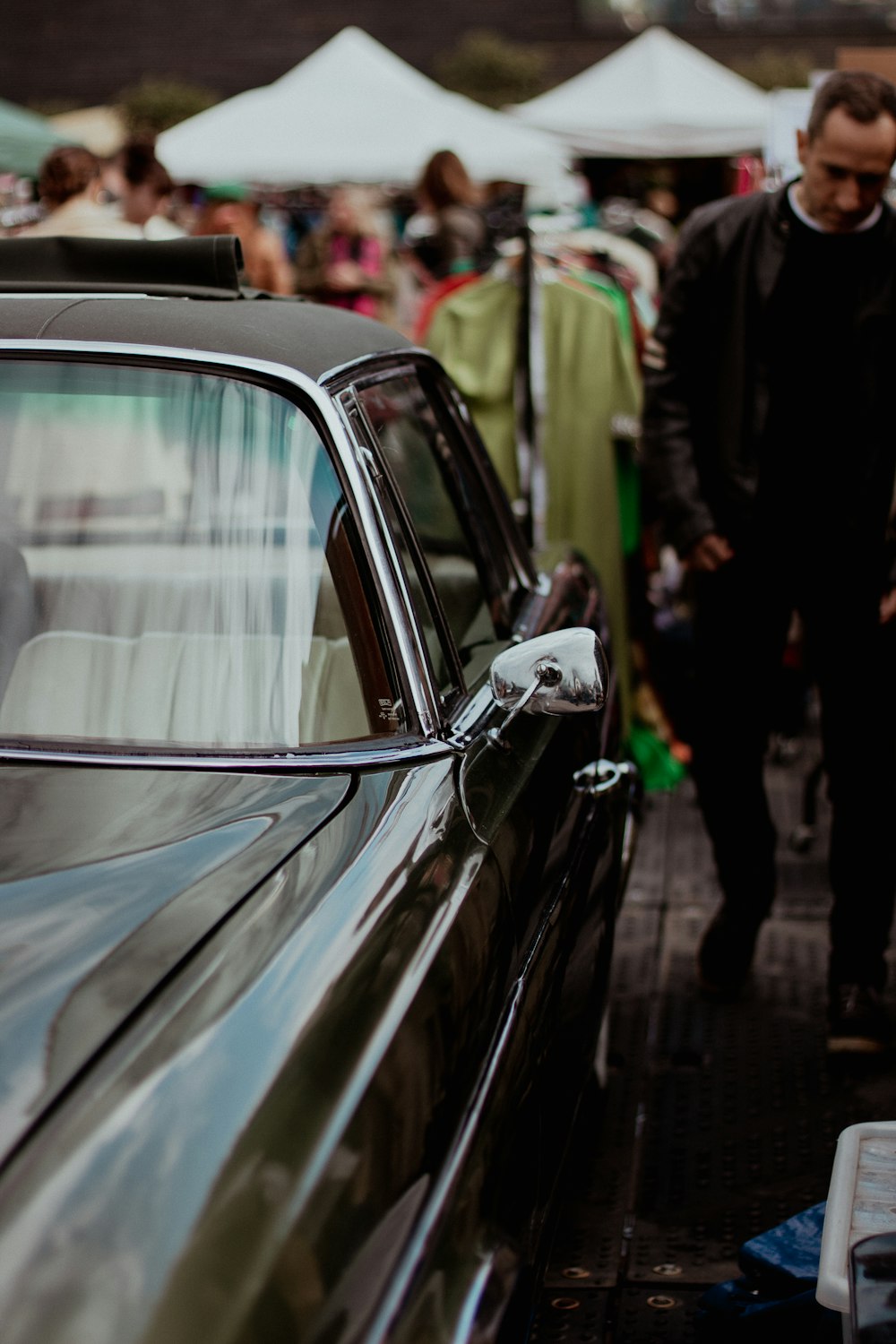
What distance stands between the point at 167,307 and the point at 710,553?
1.59m

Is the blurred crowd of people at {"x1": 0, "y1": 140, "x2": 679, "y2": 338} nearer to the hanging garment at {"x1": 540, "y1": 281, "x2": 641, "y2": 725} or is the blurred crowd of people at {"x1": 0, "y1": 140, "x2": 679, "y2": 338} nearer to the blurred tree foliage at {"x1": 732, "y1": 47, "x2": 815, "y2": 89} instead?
the hanging garment at {"x1": 540, "y1": 281, "x2": 641, "y2": 725}

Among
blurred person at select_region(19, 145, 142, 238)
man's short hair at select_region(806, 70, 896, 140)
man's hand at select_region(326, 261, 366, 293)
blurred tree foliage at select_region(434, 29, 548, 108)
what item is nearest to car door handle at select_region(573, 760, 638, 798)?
man's short hair at select_region(806, 70, 896, 140)

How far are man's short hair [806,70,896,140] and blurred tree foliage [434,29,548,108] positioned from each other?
36.6 meters

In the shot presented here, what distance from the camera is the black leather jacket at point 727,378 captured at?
368 cm

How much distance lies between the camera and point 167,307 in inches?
103

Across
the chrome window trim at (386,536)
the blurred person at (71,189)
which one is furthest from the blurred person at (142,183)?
the chrome window trim at (386,536)

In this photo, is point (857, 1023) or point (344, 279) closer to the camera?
point (857, 1023)

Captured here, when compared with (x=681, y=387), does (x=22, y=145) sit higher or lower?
higher

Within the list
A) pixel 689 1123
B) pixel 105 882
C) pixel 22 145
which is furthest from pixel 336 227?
pixel 105 882

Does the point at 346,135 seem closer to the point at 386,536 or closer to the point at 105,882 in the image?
the point at 386,536

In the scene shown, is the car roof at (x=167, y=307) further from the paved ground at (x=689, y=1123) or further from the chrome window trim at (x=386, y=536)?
the paved ground at (x=689, y=1123)

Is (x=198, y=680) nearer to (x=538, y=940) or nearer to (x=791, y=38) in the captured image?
(x=538, y=940)

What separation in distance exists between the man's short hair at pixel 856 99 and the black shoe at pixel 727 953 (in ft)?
6.12

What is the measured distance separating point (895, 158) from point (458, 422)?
3.66ft
